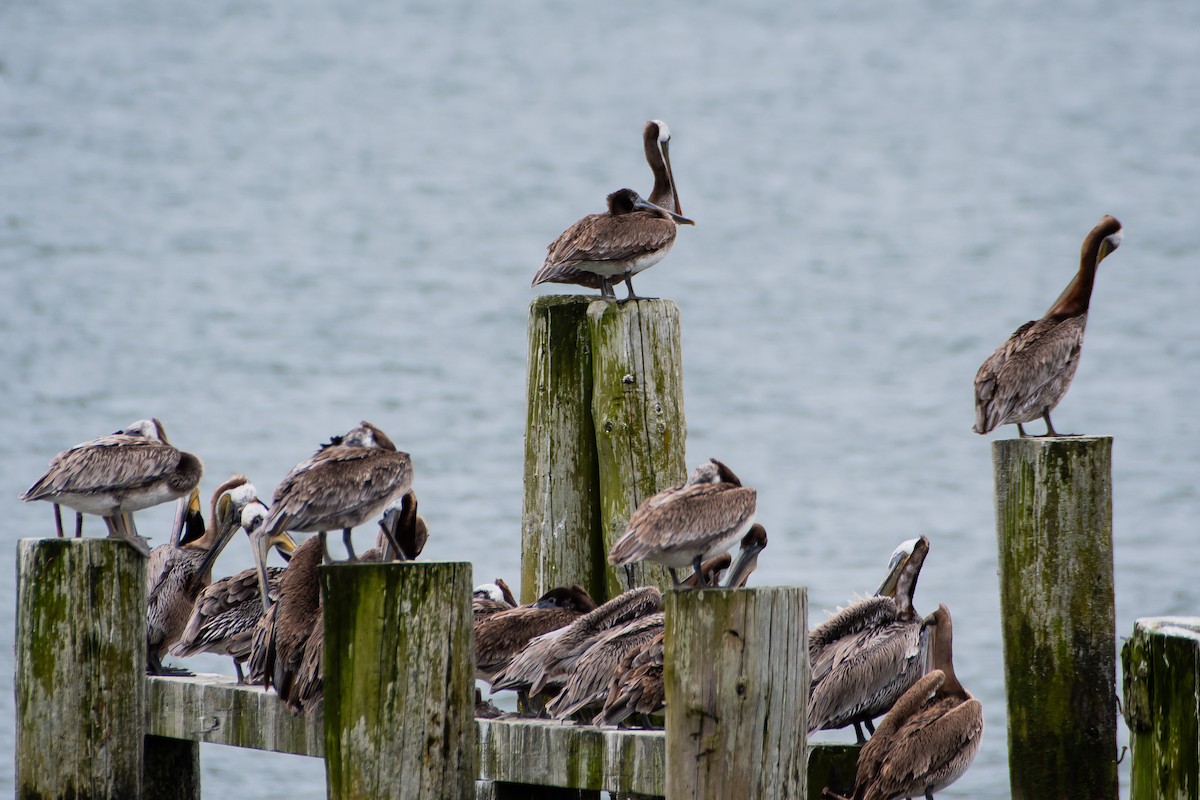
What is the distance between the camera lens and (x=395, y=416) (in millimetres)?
28156

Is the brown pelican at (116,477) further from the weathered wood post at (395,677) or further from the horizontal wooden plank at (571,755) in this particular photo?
the weathered wood post at (395,677)

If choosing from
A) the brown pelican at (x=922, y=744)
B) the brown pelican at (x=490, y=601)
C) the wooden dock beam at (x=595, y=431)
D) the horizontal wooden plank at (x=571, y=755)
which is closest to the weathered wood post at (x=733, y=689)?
the horizontal wooden plank at (x=571, y=755)

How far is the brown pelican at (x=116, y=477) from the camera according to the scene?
7086 mm

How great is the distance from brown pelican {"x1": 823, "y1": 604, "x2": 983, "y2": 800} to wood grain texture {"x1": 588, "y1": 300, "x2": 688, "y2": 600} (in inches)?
58.3

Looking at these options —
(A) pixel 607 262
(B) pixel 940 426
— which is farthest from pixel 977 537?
(A) pixel 607 262

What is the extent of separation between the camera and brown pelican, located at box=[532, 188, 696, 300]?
813 cm

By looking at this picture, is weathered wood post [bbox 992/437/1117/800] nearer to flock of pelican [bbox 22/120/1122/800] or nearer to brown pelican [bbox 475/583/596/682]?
flock of pelican [bbox 22/120/1122/800]

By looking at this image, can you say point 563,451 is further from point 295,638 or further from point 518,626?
point 295,638

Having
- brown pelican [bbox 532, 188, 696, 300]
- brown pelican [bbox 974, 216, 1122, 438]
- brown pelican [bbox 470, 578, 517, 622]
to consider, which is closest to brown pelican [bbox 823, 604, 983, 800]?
brown pelican [bbox 974, 216, 1122, 438]

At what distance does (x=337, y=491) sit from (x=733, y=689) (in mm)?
1829

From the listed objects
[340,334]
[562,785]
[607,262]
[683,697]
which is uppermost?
[340,334]

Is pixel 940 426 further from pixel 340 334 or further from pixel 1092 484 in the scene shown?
pixel 1092 484

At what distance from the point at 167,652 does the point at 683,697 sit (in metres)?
4.22

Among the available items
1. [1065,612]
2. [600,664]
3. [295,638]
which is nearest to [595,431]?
[600,664]
